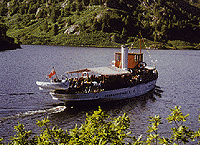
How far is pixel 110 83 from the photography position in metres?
49.2

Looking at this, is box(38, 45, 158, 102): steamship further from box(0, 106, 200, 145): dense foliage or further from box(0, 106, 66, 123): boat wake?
box(0, 106, 200, 145): dense foliage

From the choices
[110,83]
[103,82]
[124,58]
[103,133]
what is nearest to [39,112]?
[103,82]

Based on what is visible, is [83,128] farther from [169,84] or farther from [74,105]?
[169,84]

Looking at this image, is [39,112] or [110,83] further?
[110,83]

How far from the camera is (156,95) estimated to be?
193 feet

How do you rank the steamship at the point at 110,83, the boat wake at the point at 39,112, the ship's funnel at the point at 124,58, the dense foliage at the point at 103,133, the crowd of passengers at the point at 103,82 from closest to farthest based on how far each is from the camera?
the dense foliage at the point at 103,133 < the boat wake at the point at 39,112 < the steamship at the point at 110,83 < the crowd of passengers at the point at 103,82 < the ship's funnel at the point at 124,58

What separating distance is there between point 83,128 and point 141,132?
77.3 ft

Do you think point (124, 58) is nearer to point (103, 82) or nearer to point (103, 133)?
point (103, 82)

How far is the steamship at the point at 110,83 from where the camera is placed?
44531 millimetres

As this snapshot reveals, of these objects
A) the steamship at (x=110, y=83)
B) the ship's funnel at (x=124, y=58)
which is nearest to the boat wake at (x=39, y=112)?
the steamship at (x=110, y=83)

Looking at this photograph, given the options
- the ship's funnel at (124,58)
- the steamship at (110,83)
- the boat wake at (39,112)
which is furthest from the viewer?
the ship's funnel at (124,58)

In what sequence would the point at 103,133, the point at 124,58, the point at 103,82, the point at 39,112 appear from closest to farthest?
1. the point at 103,133
2. the point at 39,112
3. the point at 103,82
4. the point at 124,58

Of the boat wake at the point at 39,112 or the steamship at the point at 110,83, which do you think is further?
the steamship at the point at 110,83

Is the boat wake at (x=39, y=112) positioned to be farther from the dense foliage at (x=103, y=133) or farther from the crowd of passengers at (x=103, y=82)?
the dense foliage at (x=103, y=133)
